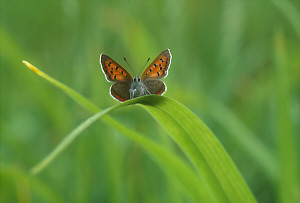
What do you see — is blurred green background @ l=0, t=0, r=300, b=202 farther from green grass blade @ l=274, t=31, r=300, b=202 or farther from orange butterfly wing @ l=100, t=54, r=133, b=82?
orange butterfly wing @ l=100, t=54, r=133, b=82

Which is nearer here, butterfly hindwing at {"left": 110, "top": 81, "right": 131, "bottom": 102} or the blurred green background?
butterfly hindwing at {"left": 110, "top": 81, "right": 131, "bottom": 102}

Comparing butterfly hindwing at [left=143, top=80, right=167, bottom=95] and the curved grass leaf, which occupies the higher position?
butterfly hindwing at [left=143, top=80, right=167, bottom=95]

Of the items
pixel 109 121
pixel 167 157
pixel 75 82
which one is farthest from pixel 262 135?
pixel 109 121

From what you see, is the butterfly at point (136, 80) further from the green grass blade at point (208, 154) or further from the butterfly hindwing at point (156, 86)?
the green grass blade at point (208, 154)

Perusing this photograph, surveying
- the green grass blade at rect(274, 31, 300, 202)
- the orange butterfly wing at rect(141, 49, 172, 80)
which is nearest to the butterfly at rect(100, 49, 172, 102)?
the orange butterfly wing at rect(141, 49, 172, 80)

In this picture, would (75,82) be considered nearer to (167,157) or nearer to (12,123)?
(12,123)

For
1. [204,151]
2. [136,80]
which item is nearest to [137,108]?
[136,80]
